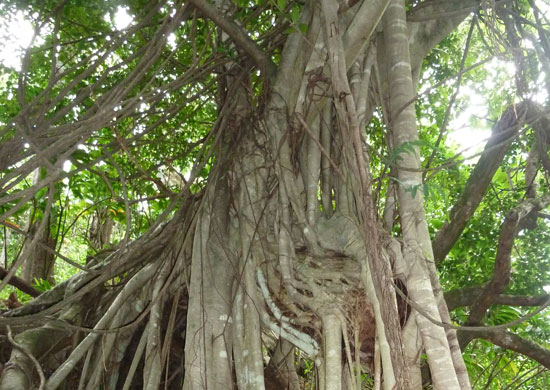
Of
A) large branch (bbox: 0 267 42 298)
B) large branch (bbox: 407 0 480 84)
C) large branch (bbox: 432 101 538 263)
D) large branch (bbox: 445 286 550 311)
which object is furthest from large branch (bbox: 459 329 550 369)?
large branch (bbox: 0 267 42 298)

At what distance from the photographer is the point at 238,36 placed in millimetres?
2756

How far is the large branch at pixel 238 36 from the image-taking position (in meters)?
2.67

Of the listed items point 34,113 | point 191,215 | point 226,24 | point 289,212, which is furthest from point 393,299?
point 34,113

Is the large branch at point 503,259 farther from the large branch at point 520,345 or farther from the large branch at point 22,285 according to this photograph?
the large branch at point 22,285

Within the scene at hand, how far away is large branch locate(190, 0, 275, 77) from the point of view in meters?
2.67

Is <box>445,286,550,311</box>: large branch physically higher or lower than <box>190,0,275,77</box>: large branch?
lower

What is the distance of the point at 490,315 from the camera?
387 centimetres

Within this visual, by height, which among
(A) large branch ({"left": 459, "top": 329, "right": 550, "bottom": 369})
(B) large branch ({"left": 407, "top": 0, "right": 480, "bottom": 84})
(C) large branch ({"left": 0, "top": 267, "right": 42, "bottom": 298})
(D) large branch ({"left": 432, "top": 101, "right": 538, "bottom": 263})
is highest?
(B) large branch ({"left": 407, "top": 0, "right": 480, "bottom": 84})

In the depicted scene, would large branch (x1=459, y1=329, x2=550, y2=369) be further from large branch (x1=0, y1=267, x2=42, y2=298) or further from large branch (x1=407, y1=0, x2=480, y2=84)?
large branch (x1=0, y1=267, x2=42, y2=298)

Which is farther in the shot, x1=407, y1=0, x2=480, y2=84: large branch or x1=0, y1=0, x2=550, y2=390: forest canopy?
x1=407, y1=0, x2=480, y2=84: large branch

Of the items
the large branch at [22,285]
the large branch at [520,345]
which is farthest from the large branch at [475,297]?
the large branch at [22,285]

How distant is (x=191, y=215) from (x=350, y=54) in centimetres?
102

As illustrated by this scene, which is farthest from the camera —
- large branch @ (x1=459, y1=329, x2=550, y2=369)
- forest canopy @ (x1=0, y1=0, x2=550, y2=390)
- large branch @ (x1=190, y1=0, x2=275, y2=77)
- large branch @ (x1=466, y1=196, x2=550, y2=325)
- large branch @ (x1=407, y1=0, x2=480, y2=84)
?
large branch @ (x1=459, y1=329, x2=550, y2=369)

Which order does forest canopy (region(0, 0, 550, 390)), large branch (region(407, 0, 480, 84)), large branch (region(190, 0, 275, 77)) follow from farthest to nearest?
1. large branch (region(407, 0, 480, 84))
2. large branch (region(190, 0, 275, 77))
3. forest canopy (region(0, 0, 550, 390))
